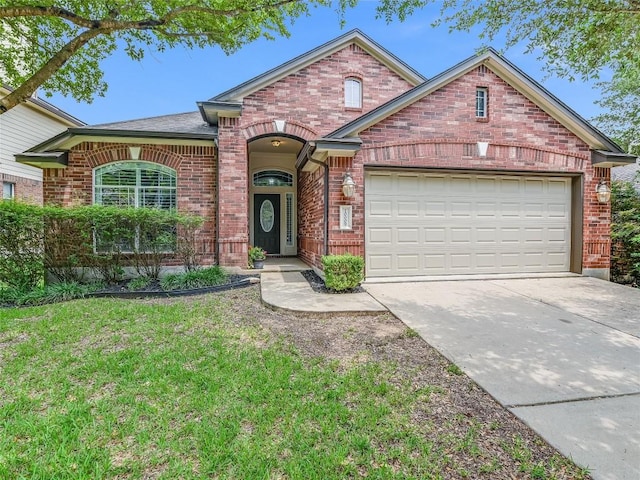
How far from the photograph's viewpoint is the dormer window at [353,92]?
1034 centimetres

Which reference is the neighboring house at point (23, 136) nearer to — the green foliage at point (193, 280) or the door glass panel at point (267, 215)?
the door glass panel at point (267, 215)

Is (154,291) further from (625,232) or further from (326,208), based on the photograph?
(625,232)

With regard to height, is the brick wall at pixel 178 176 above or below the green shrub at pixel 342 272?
above

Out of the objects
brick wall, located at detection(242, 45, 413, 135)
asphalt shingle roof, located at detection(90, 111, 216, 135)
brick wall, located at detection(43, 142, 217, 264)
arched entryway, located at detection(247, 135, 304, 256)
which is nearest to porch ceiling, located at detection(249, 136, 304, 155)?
arched entryway, located at detection(247, 135, 304, 256)

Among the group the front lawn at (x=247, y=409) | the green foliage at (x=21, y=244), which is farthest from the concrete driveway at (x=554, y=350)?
the green foliage at (x=21, y=244)

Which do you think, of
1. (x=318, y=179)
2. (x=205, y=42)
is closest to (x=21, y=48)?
(x=205, y=42)

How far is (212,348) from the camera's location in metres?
4.06

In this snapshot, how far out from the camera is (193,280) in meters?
7.40

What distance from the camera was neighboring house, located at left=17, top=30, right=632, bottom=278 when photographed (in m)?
7.66

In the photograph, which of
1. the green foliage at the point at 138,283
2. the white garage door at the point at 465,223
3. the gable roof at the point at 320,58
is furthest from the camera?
the gable roof at the point at 320,58

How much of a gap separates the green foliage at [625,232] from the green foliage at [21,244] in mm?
13739

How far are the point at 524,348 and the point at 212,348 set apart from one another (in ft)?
12.7

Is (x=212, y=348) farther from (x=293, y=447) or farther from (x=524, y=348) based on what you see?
(x=524, y=348)

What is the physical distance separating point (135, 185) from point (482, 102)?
925cm
